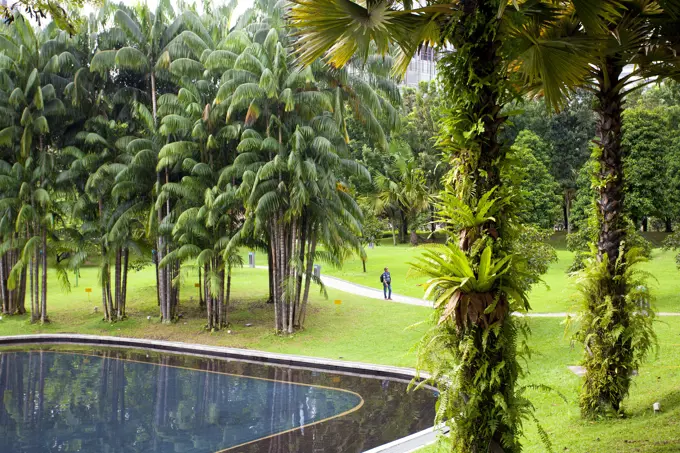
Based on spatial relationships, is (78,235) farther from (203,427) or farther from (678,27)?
(678,27)

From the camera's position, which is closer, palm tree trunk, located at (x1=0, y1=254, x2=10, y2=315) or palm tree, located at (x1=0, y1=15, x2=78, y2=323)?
palm tree, located at (x1=0, y1=15, x2=78, y2=323)

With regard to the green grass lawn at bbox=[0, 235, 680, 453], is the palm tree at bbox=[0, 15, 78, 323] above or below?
above

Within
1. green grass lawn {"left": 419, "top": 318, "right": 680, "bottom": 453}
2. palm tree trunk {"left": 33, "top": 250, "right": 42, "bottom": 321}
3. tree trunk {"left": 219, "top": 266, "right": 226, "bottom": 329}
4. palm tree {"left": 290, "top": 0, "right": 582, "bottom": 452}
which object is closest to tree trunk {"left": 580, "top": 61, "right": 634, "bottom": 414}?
green grass lawn {"left": 419, "top": 318, "right": 680, "bottom": 453}

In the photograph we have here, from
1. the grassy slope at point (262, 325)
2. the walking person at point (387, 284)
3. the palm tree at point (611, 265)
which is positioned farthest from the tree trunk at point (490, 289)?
the walking person at point (387, 284)

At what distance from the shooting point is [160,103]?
63.3 ft

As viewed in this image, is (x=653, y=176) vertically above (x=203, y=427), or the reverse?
(x=653, y=176)

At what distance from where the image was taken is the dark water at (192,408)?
10430 millimetres

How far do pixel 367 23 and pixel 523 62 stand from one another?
5.97ft

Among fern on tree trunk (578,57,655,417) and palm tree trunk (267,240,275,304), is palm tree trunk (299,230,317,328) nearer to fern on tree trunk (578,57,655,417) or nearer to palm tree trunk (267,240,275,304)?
palm tree trunk (267,240,275,304)

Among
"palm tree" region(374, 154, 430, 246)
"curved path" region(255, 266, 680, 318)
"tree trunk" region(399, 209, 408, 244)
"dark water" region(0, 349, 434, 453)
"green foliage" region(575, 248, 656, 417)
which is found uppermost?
"palm tree" region(374, 154, 430, 246)

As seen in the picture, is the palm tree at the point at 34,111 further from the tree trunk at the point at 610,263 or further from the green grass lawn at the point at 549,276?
the tree trunk at the point at 610,263

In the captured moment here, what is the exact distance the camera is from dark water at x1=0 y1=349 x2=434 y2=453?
10.4m

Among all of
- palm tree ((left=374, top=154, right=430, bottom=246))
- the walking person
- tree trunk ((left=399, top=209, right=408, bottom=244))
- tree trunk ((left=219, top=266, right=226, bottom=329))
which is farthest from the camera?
tree trunk ((left=399, top=209, right=408, bottom=244))

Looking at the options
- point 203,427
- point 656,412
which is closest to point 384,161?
point 203,427
